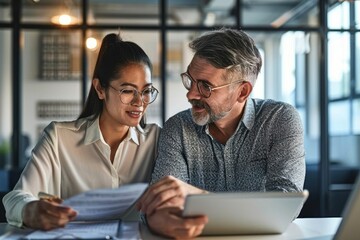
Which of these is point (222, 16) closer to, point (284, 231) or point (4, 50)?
point (4, 50)

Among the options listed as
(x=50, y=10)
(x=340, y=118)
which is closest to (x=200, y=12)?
(x=50, y=10)

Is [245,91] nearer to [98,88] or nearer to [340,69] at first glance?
[98,88]

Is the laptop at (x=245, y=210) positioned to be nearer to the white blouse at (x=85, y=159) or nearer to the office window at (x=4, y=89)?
the white blouse at (x=85, y=159)

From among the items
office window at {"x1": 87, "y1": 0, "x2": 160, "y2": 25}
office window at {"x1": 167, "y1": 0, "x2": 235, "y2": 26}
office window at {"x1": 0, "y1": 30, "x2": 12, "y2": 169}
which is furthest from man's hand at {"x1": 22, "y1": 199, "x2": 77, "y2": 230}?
office window at {"x1": 0, "y1": 30, "x2": 12, "y2": 169}

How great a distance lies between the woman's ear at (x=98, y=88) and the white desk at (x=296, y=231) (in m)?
0.60

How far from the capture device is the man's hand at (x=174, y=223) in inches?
49.4

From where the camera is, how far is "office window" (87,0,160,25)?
29.7ft

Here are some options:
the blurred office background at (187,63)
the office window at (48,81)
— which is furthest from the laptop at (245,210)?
the office window at (48,81)

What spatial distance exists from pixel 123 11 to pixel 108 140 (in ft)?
26.6

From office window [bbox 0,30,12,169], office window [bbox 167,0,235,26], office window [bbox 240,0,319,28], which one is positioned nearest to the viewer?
office window [bbox 240,0,319,28]

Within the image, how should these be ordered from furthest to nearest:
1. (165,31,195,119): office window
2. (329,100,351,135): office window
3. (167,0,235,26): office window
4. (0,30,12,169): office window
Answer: (165,31,195,119): office window
(0,30,12,169): office window
(167,0,235,26): office window
(329,100,351,135): office window

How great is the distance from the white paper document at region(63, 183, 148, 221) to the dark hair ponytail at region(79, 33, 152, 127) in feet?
2.28

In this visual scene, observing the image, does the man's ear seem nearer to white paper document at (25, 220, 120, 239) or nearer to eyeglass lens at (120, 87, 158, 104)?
eyeglass lens at (120, 87, 158, 104)

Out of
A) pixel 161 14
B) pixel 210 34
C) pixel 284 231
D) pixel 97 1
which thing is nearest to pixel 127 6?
pixel 97 1
